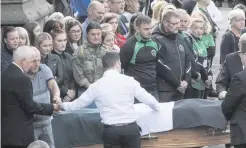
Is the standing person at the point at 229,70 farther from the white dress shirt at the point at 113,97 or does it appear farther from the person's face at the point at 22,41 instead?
the person's face at the point at 22,41

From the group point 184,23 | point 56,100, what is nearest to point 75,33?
point 184,23

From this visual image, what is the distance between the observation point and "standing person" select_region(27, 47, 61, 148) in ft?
31.6

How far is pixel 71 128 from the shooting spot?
10117 mm

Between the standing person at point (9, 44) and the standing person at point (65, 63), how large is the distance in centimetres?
99

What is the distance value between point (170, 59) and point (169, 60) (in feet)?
0.07

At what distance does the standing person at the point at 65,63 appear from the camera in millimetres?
10914

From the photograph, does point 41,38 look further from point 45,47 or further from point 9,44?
point 9,44

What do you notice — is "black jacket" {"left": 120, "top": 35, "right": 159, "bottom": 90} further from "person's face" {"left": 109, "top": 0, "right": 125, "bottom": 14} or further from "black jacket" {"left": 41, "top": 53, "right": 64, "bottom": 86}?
"person's face" {"left": 109, "top": 0, "right": 125, "bottom": 14}

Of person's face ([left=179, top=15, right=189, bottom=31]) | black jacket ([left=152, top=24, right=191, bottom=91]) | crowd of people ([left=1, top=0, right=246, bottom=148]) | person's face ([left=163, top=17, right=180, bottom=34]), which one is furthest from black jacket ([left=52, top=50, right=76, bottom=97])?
person's face ([left=179, top=15, right=189, bottom=31])

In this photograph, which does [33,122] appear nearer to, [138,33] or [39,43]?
[39,43]

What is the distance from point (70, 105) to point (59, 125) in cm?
64

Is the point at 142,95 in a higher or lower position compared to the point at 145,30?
lower

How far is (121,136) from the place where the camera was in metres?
9.33

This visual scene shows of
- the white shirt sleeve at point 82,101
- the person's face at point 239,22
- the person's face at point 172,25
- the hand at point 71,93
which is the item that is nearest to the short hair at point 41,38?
the hand at point 71,93
